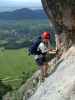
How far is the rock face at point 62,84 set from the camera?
11.3 metres

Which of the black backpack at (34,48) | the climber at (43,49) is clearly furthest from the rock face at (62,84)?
the black backpack at (34,48)

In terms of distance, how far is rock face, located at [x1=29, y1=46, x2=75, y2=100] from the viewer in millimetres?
11320

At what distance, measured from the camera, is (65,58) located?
1393 centimetres

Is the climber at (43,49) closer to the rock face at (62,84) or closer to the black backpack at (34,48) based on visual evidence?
the black backpack at (34,48)

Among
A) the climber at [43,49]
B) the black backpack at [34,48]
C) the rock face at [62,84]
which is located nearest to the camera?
the rock face at [62,84]

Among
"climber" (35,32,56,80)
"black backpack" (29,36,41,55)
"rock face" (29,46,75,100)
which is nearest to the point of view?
"rock face" (29,46,75,100)

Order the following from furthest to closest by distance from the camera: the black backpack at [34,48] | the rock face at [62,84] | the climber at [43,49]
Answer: the climber at [43,49] → the black backpack at [34,48] → the rock face at [62,84]

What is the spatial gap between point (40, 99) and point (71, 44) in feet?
11.2

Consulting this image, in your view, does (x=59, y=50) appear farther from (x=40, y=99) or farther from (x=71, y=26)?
(x=40, y=99)

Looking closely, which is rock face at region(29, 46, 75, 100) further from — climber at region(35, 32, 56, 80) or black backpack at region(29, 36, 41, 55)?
black backpack at region(29, 36, 41, 55)

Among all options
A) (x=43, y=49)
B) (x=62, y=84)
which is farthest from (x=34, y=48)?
(x=62, y=84)

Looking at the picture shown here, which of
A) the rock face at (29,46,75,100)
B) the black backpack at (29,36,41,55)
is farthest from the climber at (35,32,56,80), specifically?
the rock face at (29,46,75,100)

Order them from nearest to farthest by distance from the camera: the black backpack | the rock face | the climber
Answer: the rock face
the black backpack
the climber

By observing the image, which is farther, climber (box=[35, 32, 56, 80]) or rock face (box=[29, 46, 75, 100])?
climber (box=[35, 32, 56, 80])
